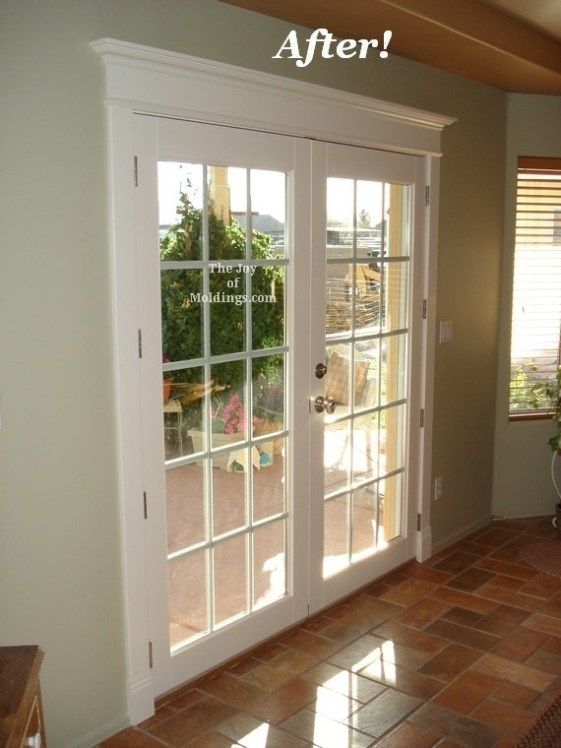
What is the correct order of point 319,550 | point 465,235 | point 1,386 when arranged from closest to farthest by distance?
point 1,386
point 319,550
point 465,235

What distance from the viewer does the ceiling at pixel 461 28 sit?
291 centimetres

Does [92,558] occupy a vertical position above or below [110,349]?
below

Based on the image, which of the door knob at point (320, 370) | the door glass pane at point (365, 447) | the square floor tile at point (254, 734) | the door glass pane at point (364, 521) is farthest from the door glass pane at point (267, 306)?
the square floor tile at point (254, 734)

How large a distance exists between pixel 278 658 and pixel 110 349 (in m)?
1.48

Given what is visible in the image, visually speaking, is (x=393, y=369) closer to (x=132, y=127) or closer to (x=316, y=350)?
(x=316, y=350)

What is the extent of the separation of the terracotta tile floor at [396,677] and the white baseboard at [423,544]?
0.54ft

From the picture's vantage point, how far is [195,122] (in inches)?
108

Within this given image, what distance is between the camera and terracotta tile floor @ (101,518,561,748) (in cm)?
274

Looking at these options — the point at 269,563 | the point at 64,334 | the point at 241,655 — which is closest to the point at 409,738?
the point at 241,655

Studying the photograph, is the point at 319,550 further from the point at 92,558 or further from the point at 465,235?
the point at 465,235

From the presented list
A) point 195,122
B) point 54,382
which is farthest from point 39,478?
point 195,122

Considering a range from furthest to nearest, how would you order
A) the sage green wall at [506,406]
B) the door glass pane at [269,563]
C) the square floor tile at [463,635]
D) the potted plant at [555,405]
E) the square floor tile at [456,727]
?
the potted plant at [555,405] → the sage green wall at [506,406] → the square floor tile at [463,635] → the door glass pane at [269,563] → the square floor tile at [456,727]

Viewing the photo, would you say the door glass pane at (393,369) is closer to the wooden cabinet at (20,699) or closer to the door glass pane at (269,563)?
the door glass pane at (269,563)

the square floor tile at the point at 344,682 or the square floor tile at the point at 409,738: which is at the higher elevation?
the square floor tile at the point at 344,682
